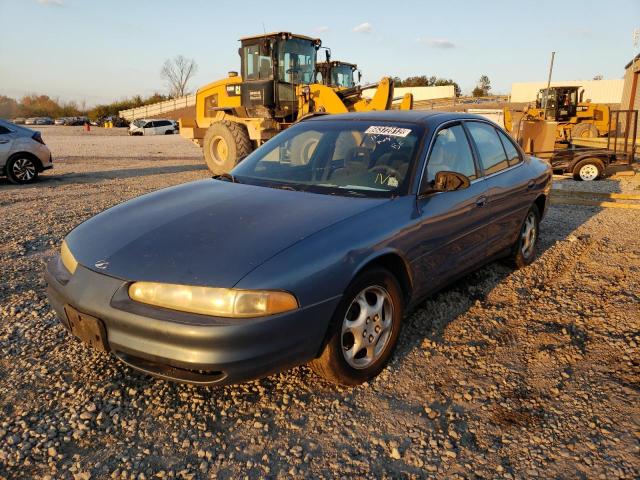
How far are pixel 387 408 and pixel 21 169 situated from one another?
1083 centimetres

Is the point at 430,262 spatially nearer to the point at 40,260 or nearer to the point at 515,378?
the point at 515,378

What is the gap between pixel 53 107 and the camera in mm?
74312

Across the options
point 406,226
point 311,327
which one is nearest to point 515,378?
point 406,226

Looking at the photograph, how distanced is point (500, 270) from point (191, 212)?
10.7 ft

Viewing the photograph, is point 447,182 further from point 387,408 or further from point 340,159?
point 387,408

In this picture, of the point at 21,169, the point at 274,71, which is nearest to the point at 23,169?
the point at 21,169

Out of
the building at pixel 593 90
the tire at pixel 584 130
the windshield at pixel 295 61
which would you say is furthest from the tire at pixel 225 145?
the building at pixel 593 90

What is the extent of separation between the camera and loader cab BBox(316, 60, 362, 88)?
45.7 ft

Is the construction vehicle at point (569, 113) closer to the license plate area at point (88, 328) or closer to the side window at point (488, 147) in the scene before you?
the side window at point (488, 147)

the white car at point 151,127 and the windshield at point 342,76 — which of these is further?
the white car at point 151,127

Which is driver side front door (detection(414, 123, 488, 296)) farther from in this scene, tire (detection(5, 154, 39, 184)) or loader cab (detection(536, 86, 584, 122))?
loader cab (detection(536, 86, 584, 122))

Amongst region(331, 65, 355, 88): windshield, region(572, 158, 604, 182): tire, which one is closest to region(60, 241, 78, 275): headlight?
region(572, 158, 604, 182): tire

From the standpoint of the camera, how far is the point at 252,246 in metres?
2.42

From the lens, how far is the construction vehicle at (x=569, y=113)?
666 inches
